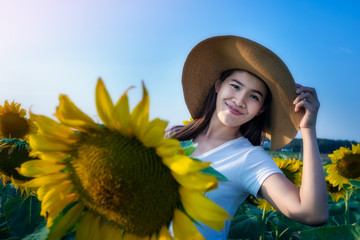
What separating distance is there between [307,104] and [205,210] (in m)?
1.37

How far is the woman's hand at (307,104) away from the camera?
1975 mm

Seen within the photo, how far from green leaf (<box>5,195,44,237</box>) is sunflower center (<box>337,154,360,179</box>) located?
143 inches

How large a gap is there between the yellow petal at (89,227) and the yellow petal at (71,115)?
1.07 ft

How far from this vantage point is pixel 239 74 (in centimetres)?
245

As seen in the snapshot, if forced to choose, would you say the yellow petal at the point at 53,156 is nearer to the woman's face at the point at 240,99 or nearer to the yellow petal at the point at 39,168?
the yellow petal at the point at 39,168

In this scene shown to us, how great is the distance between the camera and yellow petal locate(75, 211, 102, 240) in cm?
112

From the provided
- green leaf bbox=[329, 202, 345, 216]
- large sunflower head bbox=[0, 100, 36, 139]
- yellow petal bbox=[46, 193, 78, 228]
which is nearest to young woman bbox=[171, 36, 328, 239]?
yellow petal bbox=[46, 193, 78, 228]

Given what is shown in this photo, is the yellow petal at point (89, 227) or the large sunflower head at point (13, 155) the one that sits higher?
the large sunflower head at point (13, 155)

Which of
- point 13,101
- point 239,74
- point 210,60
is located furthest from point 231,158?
point 13,101

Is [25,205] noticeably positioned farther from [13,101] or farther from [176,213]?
[13,101]

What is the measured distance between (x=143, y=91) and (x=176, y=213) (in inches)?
15.9

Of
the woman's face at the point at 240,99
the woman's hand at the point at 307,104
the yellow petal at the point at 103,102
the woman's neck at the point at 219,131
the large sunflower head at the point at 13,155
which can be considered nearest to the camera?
the yellow petal at the point at 103,102

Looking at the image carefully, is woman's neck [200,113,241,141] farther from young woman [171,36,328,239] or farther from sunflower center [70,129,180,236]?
sunflower center [70,129,180,236]

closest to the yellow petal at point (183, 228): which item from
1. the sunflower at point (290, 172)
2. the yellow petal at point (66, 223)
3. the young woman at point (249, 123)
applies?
the yellow petal at point (66, 223)
